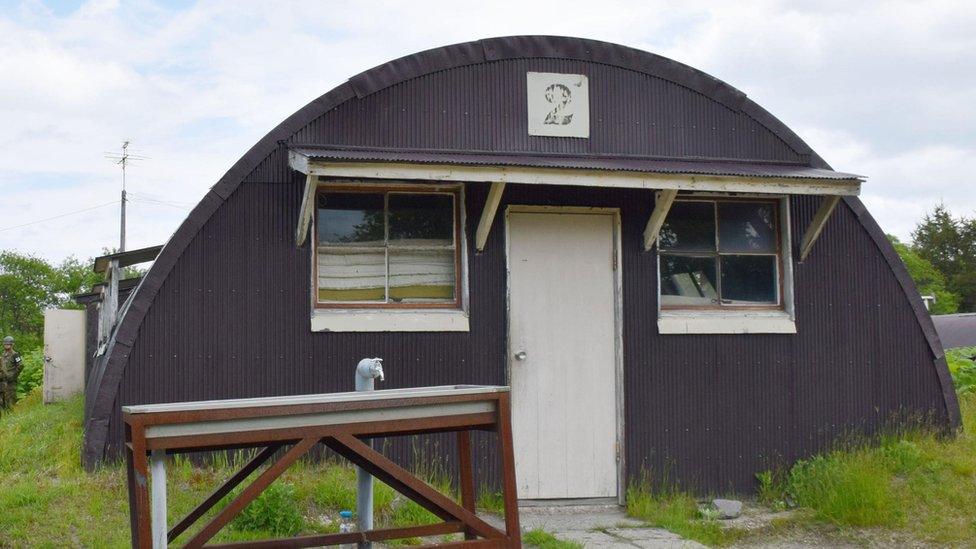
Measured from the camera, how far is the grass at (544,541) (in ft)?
24.0

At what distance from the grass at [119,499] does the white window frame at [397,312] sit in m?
1.14

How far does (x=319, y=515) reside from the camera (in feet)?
24.6

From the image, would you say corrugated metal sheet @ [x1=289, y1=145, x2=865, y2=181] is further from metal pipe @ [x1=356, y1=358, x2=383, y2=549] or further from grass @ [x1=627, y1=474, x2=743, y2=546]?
grass @ [x1=627, y1=474, x2=743, y2=546]

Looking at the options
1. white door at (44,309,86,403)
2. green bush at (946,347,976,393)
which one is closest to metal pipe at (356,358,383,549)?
green bush at (946,347,976,393)

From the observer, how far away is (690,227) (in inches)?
382

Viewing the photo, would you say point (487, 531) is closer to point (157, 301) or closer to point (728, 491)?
point (157, 301)

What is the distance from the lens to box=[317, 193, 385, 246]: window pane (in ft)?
28.9

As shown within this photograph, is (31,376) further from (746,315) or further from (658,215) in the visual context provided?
(746,315)

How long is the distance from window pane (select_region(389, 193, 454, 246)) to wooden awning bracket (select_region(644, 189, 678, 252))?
67.7 inches

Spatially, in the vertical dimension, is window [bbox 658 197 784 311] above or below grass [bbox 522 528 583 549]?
above

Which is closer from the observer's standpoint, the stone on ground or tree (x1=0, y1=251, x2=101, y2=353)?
the stone on ground

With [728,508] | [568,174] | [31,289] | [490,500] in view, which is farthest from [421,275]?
[31,289]

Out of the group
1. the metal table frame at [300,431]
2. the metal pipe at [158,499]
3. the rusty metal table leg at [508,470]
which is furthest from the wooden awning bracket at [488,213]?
the metal pipe at [158,499]

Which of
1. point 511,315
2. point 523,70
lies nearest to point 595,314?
point 511,315
